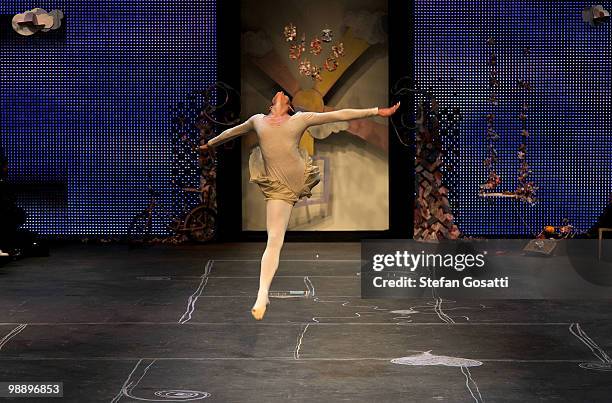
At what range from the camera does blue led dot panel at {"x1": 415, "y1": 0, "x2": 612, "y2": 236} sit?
50.0 ft

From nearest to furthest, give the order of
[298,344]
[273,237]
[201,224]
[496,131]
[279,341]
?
[273,237]
[298,344]
[279,341]
[201,224]
[496,131]

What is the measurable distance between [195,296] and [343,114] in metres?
3.69

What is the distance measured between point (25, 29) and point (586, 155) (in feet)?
25.5

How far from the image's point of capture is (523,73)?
599 inches

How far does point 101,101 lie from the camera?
15.3 m

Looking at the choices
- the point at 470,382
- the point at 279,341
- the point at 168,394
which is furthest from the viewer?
the point at 279,341

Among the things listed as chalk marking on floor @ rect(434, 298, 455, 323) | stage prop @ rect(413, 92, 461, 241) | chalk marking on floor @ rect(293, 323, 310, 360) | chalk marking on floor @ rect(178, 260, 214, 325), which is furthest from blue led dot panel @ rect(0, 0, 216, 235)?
chalk marking on floor @ rect(293, 323, 310, 360)

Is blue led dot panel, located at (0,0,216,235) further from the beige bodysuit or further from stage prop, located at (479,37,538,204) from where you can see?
the beige bodysuit

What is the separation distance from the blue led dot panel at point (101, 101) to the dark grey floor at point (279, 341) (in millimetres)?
3663

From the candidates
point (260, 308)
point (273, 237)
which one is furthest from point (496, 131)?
point (260, 308)

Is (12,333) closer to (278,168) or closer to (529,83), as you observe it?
(278,168)

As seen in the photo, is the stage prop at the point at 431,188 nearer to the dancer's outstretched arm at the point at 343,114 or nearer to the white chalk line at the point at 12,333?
the white chalk line at the point at 12,333

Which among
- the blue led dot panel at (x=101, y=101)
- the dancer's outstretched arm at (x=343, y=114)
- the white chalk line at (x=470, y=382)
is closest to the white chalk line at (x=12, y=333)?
the dancer's outstretched arm at (x=343, y=114)

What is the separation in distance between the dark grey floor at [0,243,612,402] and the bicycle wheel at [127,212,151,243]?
3.24 metres
